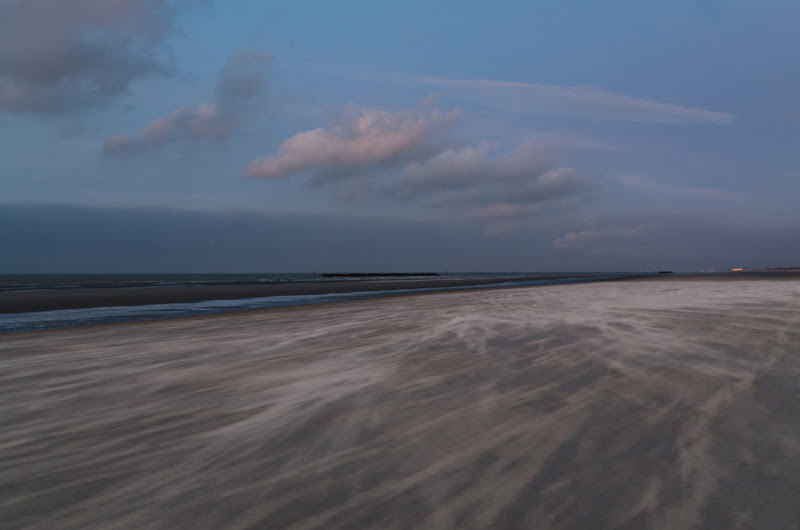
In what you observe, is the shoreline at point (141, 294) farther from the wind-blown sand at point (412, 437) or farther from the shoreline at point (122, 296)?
the wind-blown sand at point (412, 437)

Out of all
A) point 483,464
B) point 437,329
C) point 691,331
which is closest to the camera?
point 483,464

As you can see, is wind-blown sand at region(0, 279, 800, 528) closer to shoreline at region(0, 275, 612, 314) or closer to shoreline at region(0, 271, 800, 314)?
shoreline at region(0, 275, 612, 314)

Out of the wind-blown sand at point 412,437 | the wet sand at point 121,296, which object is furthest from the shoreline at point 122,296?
the wind-blown sand at point 412,437

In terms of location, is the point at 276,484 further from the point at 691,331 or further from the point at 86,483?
the point at 691,331

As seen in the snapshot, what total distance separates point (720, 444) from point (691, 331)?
198 inches

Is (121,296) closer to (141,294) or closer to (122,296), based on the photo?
(122,296)

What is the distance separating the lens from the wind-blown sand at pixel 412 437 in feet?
6.76

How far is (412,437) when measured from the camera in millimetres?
2910

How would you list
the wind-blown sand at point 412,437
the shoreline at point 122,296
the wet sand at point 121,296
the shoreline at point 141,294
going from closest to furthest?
Result: the wind-blown sand at point 412,437, the shoreline at point 122,296, the wet sand at point 121,296, the shoreline at point 141,294

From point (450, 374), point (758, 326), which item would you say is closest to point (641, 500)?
point (450, 374)

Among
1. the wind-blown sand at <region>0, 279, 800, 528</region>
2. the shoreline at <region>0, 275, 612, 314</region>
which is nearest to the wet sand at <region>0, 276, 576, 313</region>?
the shoreline at <region>0, 275, 612, 314</region>

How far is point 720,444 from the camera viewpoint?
2705 mm

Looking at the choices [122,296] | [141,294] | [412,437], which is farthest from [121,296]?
[412,437]

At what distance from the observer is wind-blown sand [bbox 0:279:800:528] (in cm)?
206
